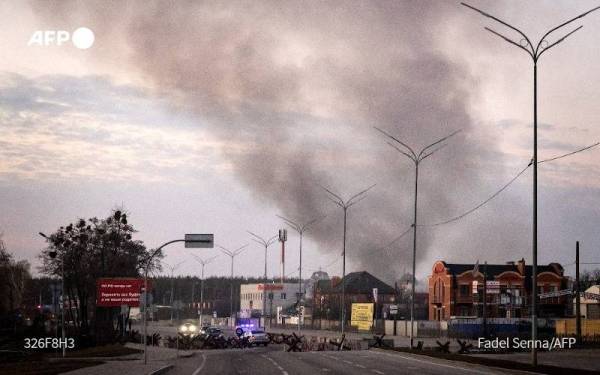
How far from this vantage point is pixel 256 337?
267ft

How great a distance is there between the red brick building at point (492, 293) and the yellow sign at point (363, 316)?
563 inches

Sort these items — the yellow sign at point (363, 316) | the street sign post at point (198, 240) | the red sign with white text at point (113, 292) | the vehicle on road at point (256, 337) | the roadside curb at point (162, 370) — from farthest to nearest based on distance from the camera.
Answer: the yellow sign at point (363, 316), the vehicle on road at point (256, 337), the red sign with white text at point (113, 292), the street sign post at point (198, 240), the roadside curb at point (162, 370)

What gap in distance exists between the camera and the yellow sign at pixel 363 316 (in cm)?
11675

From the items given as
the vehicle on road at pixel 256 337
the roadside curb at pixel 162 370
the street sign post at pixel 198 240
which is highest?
the street sign post at pixel 198 240

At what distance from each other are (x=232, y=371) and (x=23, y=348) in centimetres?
3920

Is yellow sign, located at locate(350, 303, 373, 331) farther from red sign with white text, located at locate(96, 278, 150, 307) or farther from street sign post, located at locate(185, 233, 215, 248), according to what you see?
street sign post, located at locate(185, 233, 215, 248)

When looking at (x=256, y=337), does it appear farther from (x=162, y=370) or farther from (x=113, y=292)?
(x=162, y=370)

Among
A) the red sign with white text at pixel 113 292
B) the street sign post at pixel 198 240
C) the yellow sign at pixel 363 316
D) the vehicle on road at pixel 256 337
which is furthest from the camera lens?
the yellow sign at pixel 363 316

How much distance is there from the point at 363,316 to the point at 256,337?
1628 inches

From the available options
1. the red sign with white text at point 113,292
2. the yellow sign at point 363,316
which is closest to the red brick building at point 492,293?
the yellow sign at point 363,316

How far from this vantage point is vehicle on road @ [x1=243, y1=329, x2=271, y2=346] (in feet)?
266

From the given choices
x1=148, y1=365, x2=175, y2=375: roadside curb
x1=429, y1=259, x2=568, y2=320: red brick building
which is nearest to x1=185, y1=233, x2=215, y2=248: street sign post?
x1=148, y1=365, x2=175, y2=375: roadside curb

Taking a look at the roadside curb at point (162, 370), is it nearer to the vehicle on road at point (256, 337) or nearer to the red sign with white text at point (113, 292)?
the red sign with white text at point (113, 292)

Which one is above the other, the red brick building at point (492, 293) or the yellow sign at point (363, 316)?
the red brick building at point (492, 293)
